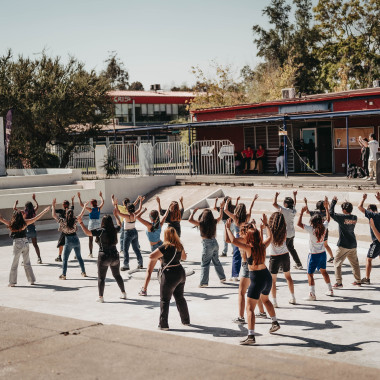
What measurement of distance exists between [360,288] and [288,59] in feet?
163

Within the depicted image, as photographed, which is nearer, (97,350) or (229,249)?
(97,350)

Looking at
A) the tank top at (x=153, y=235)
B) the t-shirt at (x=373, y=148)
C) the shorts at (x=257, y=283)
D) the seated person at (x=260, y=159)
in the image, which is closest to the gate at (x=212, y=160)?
the seated person at (x=260, y=159)

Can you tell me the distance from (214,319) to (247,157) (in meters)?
20.7

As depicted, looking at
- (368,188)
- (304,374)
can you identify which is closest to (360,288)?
(304,374)

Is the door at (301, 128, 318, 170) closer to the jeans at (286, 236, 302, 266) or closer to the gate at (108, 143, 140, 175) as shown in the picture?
the gate at (108, 143, 140, 175)

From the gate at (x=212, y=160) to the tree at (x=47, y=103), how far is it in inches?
231

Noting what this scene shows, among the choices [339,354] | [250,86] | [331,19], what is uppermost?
[331,19]

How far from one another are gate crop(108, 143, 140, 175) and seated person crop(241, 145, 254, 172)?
555cm

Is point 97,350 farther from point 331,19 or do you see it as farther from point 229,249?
point 331,19

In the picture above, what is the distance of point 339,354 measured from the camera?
7.34 metres

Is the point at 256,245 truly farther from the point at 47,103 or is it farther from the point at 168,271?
the point at 47,103

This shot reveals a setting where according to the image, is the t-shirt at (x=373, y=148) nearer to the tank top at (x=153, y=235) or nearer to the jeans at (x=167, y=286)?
the tank top at (x=153, y=235)

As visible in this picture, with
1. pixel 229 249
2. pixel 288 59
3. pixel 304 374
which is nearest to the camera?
pixel 304 374

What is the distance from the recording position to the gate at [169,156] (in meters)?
27.7
